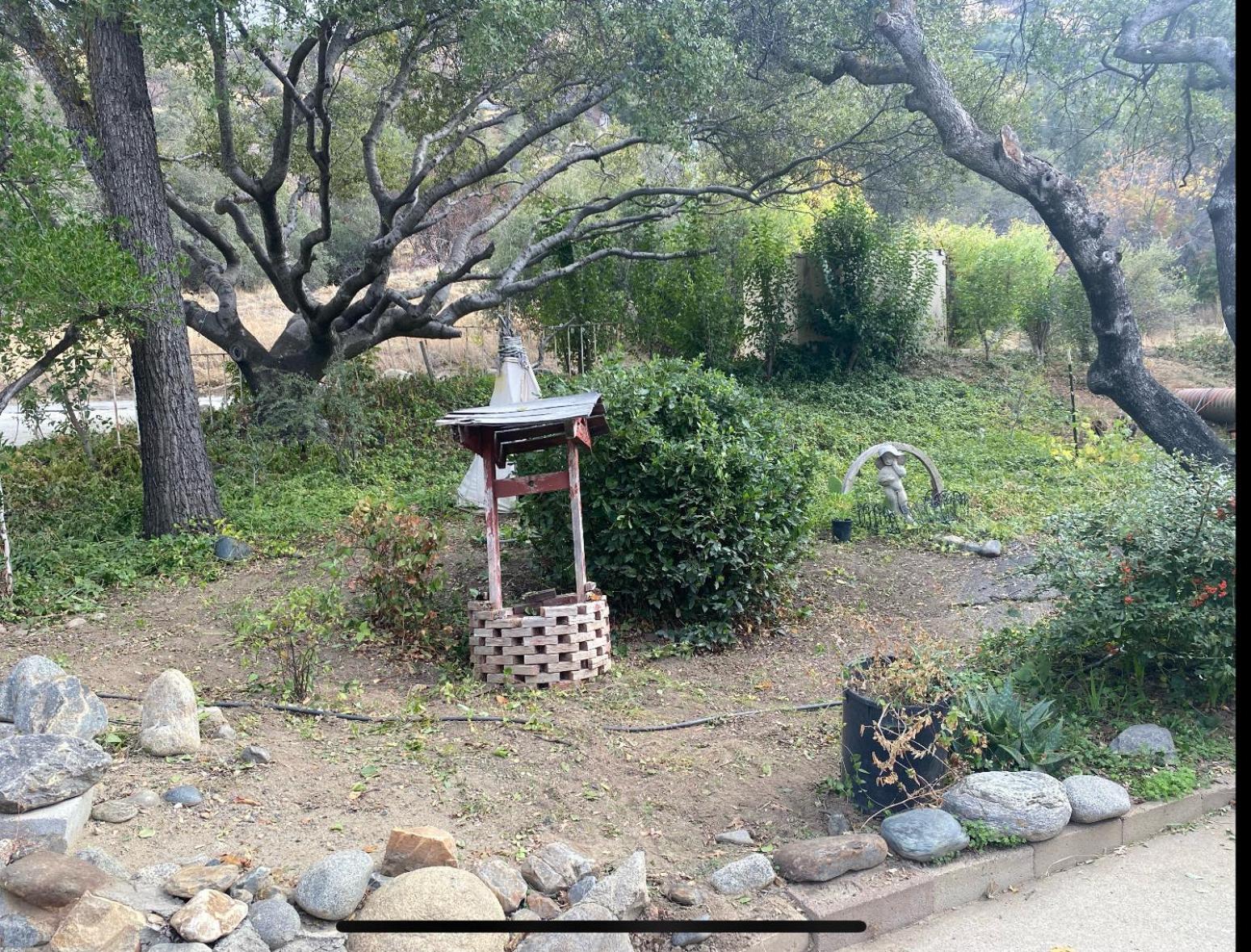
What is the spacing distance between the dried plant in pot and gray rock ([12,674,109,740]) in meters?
2.81

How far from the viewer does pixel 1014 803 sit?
123 inches

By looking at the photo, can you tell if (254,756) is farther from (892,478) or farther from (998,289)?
(998,289)

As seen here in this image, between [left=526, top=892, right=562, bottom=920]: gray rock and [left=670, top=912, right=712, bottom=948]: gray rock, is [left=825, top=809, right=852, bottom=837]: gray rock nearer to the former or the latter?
[left=670, top=912, right=712, bottom=948]: gray rock

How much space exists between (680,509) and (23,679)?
127 inches

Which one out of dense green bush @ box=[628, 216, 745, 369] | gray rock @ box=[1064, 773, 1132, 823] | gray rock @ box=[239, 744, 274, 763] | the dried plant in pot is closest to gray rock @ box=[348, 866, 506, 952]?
gray rock @ box=[239, 744, 274, 763]

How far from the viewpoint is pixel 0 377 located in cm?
1206

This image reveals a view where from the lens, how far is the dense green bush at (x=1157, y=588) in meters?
3.85

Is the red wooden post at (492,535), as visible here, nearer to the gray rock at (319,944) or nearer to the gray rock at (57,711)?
the gray rock at (57,711)

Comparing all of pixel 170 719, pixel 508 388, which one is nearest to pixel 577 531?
pixel 508 388

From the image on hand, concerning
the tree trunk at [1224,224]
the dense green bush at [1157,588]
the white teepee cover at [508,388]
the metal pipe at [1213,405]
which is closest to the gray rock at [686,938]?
the dense green bush at [1157,588]

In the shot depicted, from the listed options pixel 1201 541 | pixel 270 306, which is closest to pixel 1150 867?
pixel 1201 541

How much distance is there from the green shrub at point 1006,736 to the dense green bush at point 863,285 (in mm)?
10300

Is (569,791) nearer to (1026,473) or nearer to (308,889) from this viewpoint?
(308,889)

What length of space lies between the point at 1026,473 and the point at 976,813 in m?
7.38
